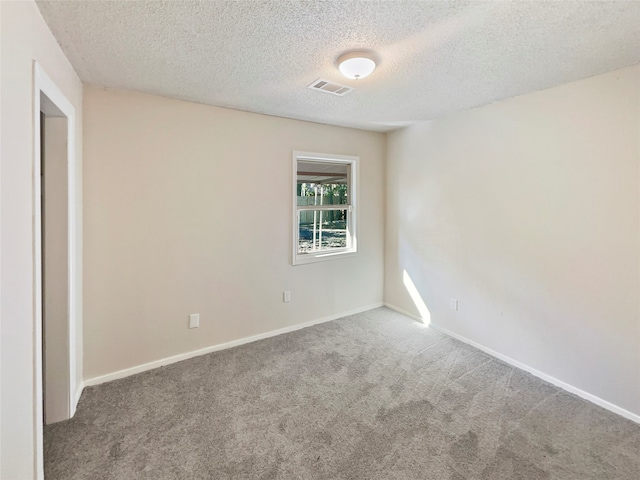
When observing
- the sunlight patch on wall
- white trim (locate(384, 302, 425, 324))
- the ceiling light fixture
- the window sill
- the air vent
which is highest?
the air vent

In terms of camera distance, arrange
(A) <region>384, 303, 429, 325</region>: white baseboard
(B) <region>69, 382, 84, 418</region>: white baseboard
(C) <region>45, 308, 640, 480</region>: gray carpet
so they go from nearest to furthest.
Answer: (C) <region>45, 308, 640, 480</region>: gray carpet, (B) <region>69, 382, 84, 418</region>: white baseboard, (A) <region>384, 303, 429, 325</region>: white baseboard

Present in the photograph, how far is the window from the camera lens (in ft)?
11.6

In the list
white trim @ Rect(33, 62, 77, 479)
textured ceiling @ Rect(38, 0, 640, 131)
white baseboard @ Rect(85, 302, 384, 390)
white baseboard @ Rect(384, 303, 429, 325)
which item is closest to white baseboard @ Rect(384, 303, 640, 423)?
white baseboard @ Rect(384, 303, 429, 325)

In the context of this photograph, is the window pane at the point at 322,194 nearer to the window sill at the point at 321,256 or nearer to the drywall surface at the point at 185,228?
the drywall surface at the point at 185,228

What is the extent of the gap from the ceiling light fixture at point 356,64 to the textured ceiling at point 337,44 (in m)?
0.05

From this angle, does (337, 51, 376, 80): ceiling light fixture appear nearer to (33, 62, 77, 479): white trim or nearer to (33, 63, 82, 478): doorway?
(33, 62, 77, 479): white trim

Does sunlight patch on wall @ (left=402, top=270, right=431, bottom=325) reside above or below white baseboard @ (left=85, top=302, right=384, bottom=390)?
above

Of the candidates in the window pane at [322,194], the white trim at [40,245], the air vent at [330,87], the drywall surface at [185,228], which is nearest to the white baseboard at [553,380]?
the drywall surface at [185,228]

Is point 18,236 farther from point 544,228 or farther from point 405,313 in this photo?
point 405,313

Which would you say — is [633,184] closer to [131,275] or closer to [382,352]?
[382,352]

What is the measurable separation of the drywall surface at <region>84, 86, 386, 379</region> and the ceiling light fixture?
4.64ft

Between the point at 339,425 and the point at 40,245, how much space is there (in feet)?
6.60

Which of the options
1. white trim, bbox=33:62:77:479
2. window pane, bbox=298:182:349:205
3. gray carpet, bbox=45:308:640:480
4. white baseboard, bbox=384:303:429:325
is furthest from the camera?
white baseboard, bbox=384:303:429:325

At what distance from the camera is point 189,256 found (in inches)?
112
